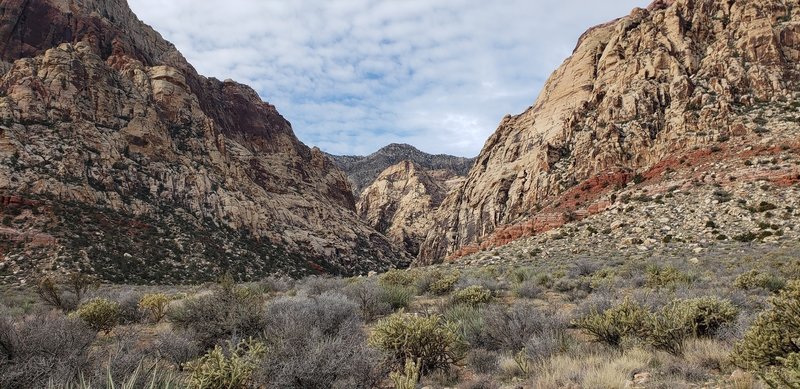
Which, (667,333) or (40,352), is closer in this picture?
(40,352)

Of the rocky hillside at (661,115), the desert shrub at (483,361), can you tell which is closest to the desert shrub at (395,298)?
the desert shrub at (483,361)

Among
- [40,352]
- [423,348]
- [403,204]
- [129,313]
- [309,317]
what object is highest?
[403,204]

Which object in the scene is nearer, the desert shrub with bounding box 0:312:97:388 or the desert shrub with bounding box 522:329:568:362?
the desert shrub with bounding box 0:312:97:388

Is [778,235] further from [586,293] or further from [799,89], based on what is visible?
[799,89]

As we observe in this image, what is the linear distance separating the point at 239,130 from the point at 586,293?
290 feet

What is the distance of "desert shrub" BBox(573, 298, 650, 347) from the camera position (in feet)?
22.9

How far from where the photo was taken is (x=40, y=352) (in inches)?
225

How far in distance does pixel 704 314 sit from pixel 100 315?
13.1 metres

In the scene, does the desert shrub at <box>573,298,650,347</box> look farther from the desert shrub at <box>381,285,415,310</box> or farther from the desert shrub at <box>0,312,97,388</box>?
the desert shrub at <box>0,312,97,388</box>

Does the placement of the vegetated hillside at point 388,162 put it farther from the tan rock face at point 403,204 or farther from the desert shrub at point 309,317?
the desert shrub at point 309,317

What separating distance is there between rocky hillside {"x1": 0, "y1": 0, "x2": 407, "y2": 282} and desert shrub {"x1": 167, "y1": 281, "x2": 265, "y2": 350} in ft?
98.1

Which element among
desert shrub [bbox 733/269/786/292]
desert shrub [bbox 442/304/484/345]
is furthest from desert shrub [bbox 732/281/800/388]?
desert shrub [bbox 733/269/786/292]

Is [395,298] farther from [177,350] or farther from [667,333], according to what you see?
[667,333]

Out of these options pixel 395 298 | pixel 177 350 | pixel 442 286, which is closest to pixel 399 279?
pixel 442 286
